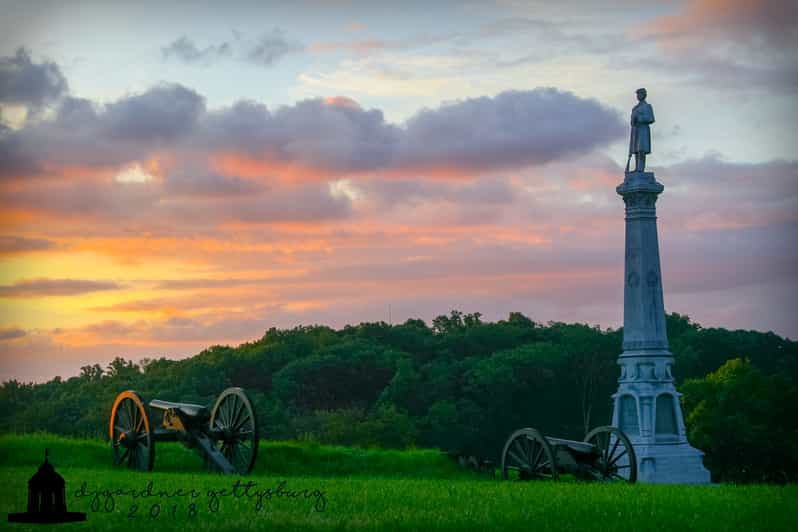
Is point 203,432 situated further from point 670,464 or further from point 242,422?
point 670,464

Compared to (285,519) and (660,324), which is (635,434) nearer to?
(660,324)

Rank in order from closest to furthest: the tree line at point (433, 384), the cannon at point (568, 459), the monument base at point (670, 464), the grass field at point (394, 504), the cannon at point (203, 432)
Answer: the grass field at point (394, 504) < the cannon at point (203, 432) < the cannon at point (568, 459) < the monument base at point (670, 464) < the tree line at point (433, 384)

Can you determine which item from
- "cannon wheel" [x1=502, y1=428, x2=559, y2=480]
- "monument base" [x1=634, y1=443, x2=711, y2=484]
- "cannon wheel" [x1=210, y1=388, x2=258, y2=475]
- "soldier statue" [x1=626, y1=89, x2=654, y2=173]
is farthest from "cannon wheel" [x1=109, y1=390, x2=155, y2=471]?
"soldier statue" [x1=626, y1=89, x2=654, y2=173]

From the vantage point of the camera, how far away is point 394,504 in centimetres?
1844

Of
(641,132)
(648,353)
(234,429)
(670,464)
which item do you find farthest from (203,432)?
(641,132)

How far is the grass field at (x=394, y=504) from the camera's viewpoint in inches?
648

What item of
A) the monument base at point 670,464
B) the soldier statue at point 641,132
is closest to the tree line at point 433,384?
the monument base at point 670,464

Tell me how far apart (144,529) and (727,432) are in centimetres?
3625

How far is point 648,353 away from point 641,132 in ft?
23.6

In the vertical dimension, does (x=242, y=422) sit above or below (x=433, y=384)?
below

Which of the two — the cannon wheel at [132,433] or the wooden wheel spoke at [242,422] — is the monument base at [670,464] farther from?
the cannon wheel at [132,433]

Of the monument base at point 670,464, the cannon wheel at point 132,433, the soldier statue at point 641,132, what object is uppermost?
the soldier statue at point 641,132

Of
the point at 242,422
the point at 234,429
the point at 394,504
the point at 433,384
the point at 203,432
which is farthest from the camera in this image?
the point at 433,384

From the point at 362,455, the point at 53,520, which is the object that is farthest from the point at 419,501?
the point at 362,455
